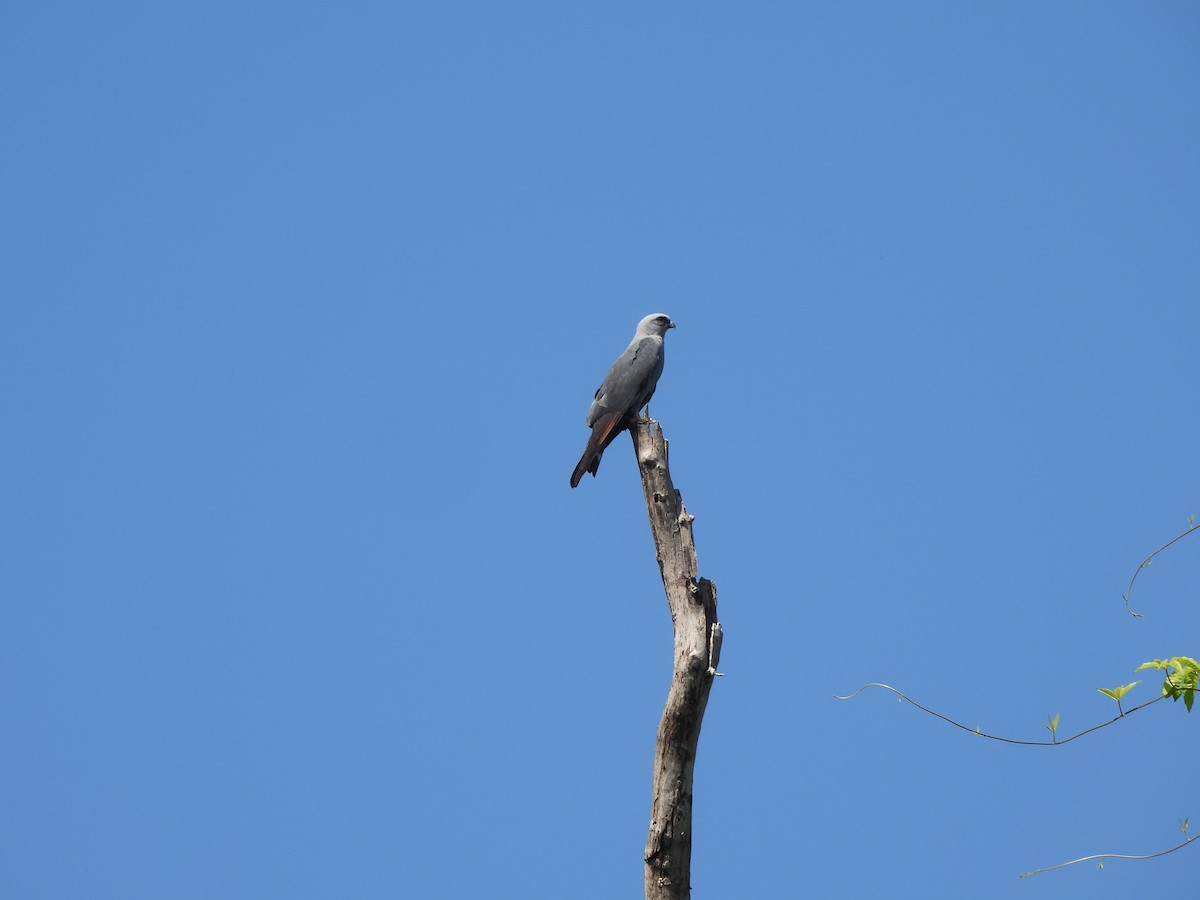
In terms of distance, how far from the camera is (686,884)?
532 centimetres

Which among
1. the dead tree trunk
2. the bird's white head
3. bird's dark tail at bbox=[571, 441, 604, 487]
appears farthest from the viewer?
the bird's white head

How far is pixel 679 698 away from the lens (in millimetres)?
5465

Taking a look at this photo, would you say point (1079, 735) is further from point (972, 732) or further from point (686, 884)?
point (686, 884)

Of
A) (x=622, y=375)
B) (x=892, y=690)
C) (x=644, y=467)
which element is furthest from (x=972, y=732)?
(x=622, y=375)

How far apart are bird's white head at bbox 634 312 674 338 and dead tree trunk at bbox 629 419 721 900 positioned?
3129 millimetres

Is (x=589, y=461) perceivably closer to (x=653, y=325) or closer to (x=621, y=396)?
(x=621, y=396)

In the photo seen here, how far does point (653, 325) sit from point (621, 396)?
1.61m

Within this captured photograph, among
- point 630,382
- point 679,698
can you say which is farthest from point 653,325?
point 679,698

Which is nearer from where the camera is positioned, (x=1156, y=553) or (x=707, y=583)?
(x=1156, y=553)

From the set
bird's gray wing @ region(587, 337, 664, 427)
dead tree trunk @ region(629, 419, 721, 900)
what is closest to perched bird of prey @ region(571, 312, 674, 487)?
bird's gray wing @ region(587, 337, 664, 427)

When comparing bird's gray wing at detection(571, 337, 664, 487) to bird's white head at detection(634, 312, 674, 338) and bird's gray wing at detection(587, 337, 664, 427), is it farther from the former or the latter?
bird's white head at detection(634, 312, 674, 338)

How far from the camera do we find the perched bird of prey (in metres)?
7.39

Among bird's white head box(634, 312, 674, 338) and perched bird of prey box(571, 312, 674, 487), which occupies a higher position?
bird's white head box(634, 312, 674, 338)

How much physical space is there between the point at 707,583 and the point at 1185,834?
2360 millimetres
